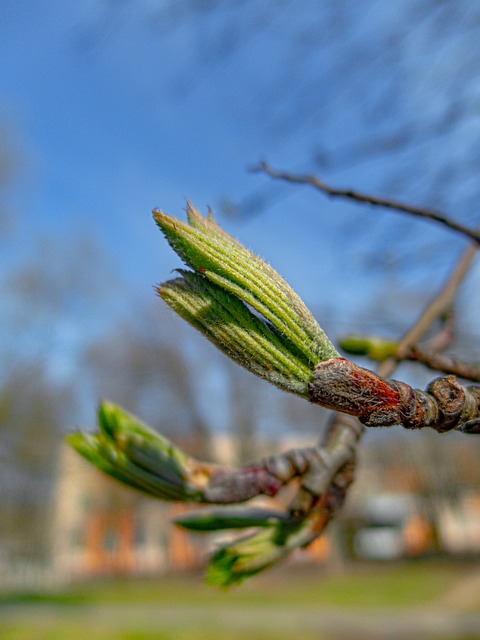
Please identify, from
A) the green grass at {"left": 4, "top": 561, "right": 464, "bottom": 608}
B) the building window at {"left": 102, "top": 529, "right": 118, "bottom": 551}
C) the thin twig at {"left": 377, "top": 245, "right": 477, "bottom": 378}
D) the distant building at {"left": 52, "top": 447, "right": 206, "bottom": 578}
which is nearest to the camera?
the thin twig at {"left": 377, "top": 245, "right": 477, "bottom": 378}

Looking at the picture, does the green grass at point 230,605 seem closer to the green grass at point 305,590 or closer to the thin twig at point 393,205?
the green grass at point 305,590

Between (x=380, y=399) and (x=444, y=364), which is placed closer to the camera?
(x=380, y=399)

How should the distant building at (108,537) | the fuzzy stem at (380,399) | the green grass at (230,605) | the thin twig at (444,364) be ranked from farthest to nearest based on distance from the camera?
the distant building at (108,537)
the green grass at (230,605)
the thin twig at (444,364)
the fuzzy stem at (380,399)

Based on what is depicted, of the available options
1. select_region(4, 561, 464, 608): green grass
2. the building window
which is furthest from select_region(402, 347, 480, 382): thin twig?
the building window

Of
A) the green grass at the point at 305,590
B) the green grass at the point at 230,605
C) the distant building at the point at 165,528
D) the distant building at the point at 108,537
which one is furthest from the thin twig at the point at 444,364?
the distant building at the point at 108,537

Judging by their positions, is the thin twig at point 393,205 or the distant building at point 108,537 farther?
the distant building at point 108,537

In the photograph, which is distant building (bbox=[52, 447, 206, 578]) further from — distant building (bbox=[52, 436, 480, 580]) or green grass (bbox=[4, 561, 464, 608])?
green grass (bbox=[4, 561, 464, 608])

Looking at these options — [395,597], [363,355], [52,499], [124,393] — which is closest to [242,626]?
[395,597]

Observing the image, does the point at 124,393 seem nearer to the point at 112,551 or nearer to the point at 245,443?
the point at 245,443

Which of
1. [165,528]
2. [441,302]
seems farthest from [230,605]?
[441,302]

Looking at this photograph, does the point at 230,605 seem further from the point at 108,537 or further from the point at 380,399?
the point at 380,399

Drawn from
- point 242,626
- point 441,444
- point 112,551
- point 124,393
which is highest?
point 124,393
